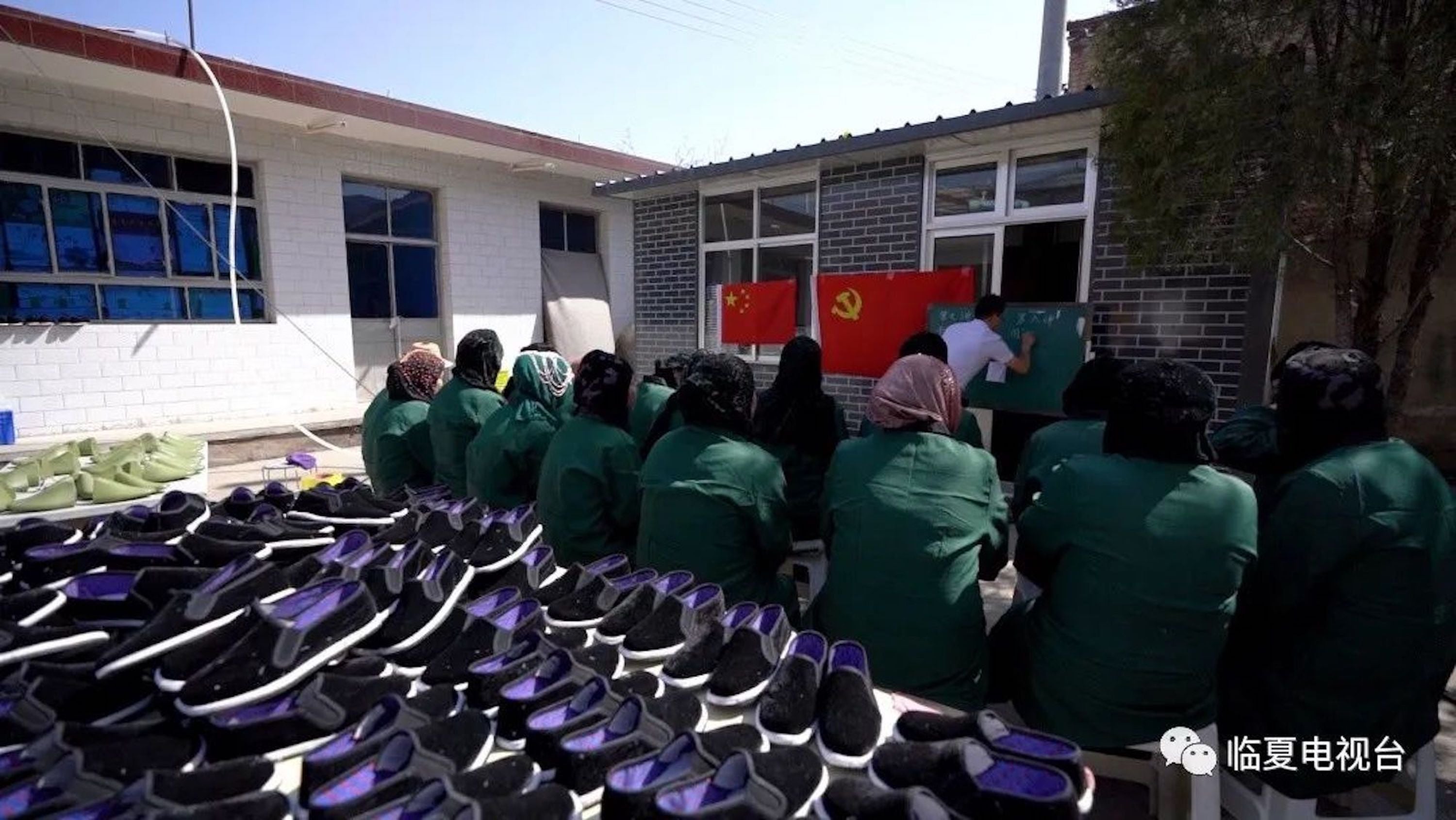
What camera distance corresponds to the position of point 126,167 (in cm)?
630

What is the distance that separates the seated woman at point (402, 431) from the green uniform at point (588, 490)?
59.4 inches

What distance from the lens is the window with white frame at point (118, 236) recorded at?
5855 millimetres

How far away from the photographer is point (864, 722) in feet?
3.92

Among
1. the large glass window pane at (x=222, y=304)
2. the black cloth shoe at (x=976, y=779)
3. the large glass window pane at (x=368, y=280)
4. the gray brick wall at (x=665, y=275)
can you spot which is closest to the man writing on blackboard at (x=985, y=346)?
the gray brick wall at (x=665, y=275)

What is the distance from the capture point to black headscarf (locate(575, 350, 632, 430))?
2912mm

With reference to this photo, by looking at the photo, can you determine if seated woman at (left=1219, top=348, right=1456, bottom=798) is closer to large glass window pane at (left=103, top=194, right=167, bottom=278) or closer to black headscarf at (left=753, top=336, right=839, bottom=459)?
black headscarf at (left=753, top=336, right=839, bottom=459)

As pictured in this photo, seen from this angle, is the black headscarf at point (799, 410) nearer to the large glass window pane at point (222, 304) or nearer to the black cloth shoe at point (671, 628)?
the black cloth shoe at point (671, 628)

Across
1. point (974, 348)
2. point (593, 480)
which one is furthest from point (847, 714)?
point (974, 348)

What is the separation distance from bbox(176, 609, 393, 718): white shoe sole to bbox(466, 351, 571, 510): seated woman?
194cm

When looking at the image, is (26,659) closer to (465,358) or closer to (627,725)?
(627,725)

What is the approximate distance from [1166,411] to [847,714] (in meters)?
1.10

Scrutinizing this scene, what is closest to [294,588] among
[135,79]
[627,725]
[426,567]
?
[426,567]

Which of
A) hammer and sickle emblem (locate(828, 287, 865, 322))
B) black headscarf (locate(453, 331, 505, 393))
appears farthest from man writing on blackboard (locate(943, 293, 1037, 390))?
black headscarf (locate(453, 331, 505, 393))

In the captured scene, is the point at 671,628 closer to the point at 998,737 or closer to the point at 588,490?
the point at 998,737
